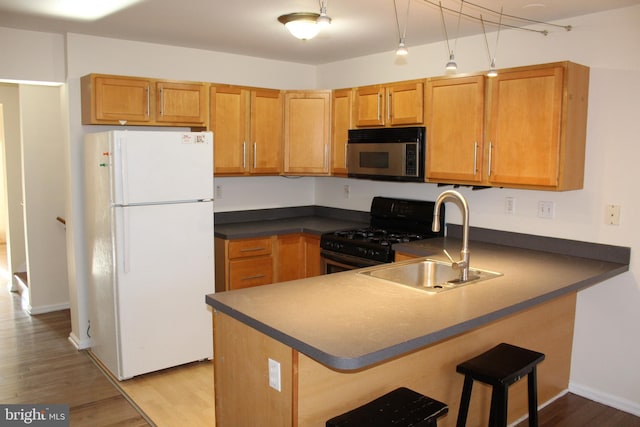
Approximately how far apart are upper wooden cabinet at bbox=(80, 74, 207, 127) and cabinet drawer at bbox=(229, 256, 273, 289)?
3.82 feet

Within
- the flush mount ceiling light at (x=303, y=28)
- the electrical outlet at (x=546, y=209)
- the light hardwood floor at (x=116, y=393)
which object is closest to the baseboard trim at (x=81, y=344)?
the light hardwood floor at (x=116, y=393)

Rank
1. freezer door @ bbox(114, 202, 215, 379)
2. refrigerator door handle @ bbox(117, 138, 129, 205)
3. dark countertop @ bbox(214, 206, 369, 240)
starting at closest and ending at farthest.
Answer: refrigerator door handle @ bbox(117, 138, 129, 205), freezer door @ bbox(114, 202, 215, 379), dark countertop @ bbox(214, 206, 369, 240)

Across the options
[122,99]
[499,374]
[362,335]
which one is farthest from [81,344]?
[499,374]

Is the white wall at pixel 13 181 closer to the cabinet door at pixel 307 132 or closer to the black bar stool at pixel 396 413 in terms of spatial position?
the cabinet door at pixel 307 132

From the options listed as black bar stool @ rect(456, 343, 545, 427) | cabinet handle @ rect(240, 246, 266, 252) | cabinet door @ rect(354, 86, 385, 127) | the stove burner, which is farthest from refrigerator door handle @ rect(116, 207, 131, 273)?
black bar stool @ rect(456, 343, 545, 427)

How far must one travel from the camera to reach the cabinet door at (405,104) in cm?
370

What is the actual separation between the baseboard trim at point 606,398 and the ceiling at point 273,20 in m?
2.27

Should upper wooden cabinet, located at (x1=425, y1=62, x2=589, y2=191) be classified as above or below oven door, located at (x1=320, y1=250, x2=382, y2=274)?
above

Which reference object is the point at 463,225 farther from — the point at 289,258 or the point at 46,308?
the point at 46,308

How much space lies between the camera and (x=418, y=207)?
417cm

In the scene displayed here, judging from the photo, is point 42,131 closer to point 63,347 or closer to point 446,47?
point 63,347

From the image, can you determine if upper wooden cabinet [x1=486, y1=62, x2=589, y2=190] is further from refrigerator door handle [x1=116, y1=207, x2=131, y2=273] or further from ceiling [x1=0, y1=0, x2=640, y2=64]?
refrigerator door handle [x1=116, y1=207, x2=131, y2=273]

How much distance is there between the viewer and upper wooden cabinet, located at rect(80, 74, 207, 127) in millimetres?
3680

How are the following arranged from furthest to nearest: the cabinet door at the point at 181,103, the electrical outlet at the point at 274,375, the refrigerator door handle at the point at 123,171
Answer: the cabinet door at the point at 181,103 < the refrigerator door handle at the point at 123,171 < the electrical outlet at the point at 274,375
